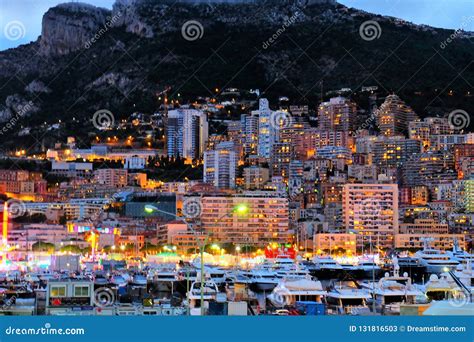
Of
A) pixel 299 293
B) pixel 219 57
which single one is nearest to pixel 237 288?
pixel 299 293

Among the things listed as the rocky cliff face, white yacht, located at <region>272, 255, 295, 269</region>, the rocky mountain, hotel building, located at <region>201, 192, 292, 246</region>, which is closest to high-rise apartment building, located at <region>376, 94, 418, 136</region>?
the rocky mountain

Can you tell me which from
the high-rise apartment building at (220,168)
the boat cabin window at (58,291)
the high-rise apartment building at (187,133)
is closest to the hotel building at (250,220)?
the high-rise apartment building at (220,168)

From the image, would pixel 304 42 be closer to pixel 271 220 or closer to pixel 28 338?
pixel 271 220

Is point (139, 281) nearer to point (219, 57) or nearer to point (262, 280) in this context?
point (262, 280)

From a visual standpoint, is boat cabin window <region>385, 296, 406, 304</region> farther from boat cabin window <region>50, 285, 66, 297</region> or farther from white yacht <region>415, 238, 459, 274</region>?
white yacht <region>415, 238, 459, 274</region>

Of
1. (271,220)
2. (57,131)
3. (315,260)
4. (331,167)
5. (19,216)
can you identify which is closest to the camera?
(315,260)

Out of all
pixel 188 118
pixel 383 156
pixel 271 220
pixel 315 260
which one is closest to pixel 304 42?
pixel 188 118
